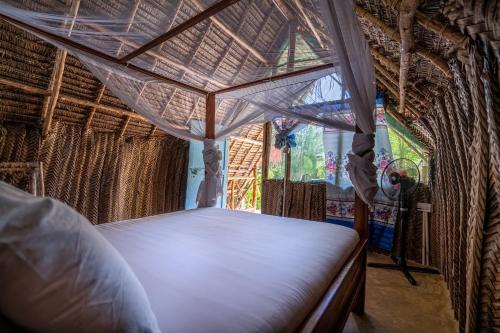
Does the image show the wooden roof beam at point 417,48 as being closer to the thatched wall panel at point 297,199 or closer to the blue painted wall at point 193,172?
the thatched wall panel at point 297,199

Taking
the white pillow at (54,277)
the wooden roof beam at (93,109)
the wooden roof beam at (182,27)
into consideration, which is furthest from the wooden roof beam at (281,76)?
the white pillow at (54,277)

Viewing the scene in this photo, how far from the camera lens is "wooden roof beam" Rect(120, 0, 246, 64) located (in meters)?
1.67

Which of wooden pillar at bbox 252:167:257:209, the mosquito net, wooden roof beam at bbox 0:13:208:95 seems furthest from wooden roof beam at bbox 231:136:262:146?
wooden roof beam at bbox 0:13:208:95

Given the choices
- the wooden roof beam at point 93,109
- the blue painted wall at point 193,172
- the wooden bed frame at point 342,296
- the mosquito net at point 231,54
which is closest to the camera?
the wooden bed frame at point 342,296

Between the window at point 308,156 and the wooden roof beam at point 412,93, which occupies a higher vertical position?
the wooden roof beam at point 412,93

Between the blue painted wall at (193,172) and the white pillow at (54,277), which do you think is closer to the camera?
the white pillow at (54,277)

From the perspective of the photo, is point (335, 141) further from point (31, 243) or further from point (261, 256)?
point (31, 243)

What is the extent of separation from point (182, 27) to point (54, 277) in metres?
1.84

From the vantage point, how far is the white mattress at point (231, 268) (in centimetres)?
87

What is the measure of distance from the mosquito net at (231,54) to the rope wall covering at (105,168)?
6.06 ft

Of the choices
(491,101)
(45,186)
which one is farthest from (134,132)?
(491,101)

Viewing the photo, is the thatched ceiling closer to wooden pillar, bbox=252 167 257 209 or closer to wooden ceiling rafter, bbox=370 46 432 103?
wooden ceiling rafter, bbox=370 46 432 103

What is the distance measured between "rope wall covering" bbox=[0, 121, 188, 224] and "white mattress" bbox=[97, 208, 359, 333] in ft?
8.00

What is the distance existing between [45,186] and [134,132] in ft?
5.29
